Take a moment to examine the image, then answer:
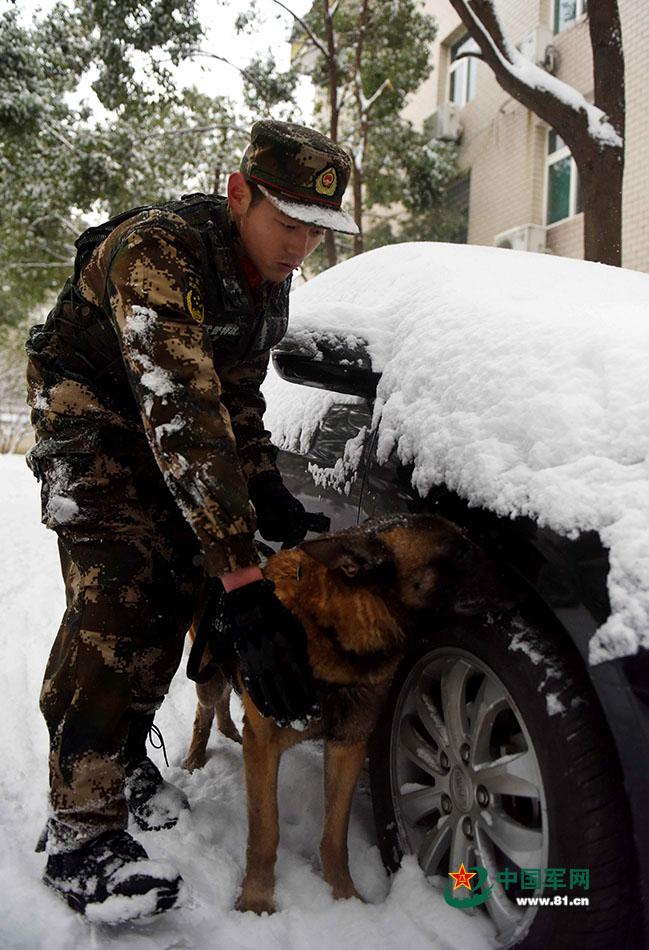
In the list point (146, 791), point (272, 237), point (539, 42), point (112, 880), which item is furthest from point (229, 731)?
point (539, 42)

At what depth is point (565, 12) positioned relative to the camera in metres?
14.1

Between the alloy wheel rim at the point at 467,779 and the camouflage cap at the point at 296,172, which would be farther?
the camouflage cap at the point at 296,172

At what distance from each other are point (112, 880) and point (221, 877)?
386 millimetres

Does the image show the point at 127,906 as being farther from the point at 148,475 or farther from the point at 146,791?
the point at 148,475

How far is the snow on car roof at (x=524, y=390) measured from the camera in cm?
133

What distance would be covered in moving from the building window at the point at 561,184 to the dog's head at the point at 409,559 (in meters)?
13.3

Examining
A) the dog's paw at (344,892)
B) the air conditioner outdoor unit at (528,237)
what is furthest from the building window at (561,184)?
the dog's paw at (344,892)

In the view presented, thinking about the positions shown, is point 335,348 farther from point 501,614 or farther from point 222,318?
point 501,614

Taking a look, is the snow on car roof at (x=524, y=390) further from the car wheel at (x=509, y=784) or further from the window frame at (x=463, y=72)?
the window frame at (x=463, y=72)

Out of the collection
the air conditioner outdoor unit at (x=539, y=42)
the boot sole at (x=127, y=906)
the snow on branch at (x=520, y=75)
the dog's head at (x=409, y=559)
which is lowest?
the boot sole at (x=127, y=906)

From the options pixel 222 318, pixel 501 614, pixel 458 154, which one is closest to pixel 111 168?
pixel 458 154

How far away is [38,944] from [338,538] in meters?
1.13

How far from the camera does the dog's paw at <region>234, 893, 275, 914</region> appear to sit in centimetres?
183

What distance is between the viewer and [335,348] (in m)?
2.08
